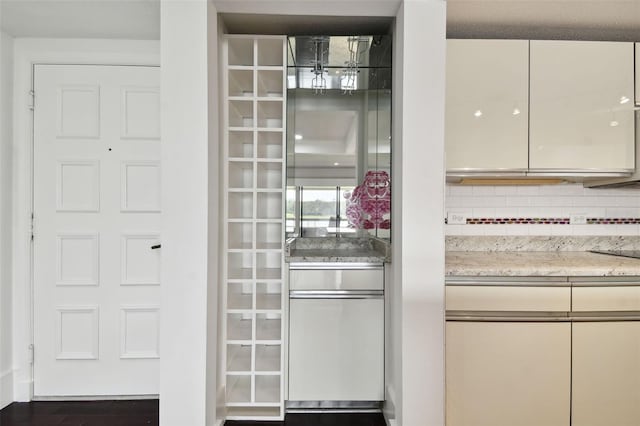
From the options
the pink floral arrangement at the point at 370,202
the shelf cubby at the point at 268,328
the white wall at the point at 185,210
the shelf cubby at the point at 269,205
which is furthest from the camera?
the shelf cubby at the point at 269,205

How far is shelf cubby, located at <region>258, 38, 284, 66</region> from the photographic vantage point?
6.17 feet

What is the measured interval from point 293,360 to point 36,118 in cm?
224

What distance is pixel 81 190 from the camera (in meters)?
2.13

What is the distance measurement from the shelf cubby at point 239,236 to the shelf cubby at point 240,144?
1.42ft

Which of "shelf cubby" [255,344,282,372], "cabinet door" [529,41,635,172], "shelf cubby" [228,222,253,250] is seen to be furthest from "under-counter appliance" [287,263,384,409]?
"cabinet door" [529,41,635,172]

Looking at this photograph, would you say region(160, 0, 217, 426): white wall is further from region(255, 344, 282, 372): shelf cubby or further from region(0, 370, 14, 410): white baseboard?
region(0, 370, 14, 410): white baseboard

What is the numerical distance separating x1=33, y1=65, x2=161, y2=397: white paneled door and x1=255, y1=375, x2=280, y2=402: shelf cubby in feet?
2.38

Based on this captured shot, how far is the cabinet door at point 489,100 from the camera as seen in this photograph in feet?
6.26

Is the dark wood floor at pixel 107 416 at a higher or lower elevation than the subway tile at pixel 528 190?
lower

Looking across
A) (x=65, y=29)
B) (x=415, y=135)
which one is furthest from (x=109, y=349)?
(x=415, y=135)

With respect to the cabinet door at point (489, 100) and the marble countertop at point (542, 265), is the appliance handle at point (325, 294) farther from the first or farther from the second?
the cabinet door at point (489, 100)

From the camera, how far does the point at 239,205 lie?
2.10m

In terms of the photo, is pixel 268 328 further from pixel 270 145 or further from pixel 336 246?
pixel 270 145

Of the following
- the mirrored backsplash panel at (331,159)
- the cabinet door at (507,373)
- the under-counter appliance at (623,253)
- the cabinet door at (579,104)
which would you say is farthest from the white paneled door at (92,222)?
the under-counter appliance at (623,253)
